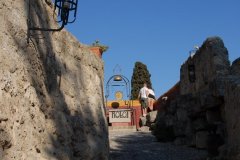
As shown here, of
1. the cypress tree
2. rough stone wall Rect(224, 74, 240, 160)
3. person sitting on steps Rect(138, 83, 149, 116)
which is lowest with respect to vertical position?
rough stone wall Rect(224, 74, 240, 160)

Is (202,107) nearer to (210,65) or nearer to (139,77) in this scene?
(210,65)

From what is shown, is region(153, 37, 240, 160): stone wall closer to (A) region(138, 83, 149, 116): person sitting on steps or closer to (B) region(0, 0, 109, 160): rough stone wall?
(B) region(0, 0, 109, 160): rough stone wall

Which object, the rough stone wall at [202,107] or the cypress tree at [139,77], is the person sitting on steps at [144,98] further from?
the cypress tree at [139,77]

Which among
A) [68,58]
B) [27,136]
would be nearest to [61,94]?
[68,58]

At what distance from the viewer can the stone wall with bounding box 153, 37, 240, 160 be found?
762cm

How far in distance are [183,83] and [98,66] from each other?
6253 millimetres

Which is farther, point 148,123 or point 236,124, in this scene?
point 148,123

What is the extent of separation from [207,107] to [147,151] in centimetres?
179

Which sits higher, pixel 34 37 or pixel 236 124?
pixel 34 37

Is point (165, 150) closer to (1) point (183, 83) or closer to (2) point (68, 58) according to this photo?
(1) point (183, 83)

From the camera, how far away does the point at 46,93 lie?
4.68 meters

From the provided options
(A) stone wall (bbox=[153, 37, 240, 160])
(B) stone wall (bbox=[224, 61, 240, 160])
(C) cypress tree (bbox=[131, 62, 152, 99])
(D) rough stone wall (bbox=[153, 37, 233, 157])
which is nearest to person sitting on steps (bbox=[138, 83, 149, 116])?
(D) rough stone wall (bbox=[153, 37, 233, 157])

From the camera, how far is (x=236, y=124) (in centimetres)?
709

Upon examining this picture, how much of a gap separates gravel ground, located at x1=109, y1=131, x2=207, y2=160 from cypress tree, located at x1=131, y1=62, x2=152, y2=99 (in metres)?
15.3
